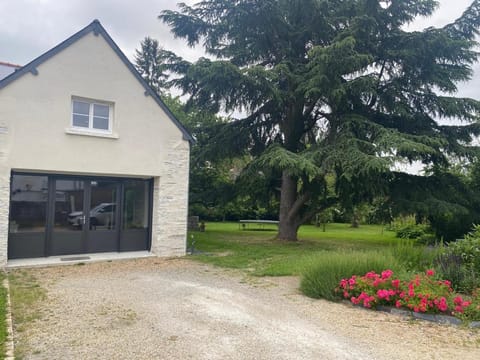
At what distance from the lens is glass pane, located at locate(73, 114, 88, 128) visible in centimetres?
1045

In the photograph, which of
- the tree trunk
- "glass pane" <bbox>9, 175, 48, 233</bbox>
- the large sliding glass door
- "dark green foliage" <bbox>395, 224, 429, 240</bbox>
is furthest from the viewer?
"dark green foliage" <bbox>395, 224, 429, 240</bbox>

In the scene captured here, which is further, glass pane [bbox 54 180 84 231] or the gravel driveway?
glass pane [bbox 54 180 84 231]

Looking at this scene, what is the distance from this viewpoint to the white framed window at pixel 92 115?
34.4 ft

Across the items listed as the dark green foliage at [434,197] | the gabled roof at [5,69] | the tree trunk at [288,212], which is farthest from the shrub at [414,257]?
the gabled roof at [5,69]

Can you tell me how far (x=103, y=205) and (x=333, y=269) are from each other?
7.23 meters

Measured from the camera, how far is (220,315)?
19.1 feet

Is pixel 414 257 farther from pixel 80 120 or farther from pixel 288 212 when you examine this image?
pixel 80 120

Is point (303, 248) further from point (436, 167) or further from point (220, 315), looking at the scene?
point (220, 315)

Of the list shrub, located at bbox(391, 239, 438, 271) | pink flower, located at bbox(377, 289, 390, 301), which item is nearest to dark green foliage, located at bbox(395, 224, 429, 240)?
shrub, located at bbox(391, 239, 438, 271)

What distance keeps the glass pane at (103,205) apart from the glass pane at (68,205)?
0.34 meters

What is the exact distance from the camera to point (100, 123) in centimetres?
1086

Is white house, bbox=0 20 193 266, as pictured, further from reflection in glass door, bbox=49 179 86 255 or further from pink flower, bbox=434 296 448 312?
pink flower, bbox=434 296 448 312

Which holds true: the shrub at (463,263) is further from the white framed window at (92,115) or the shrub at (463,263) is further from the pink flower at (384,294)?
the white framed window at (92,115)

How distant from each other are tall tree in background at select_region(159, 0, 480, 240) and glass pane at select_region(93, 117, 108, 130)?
186 inches
